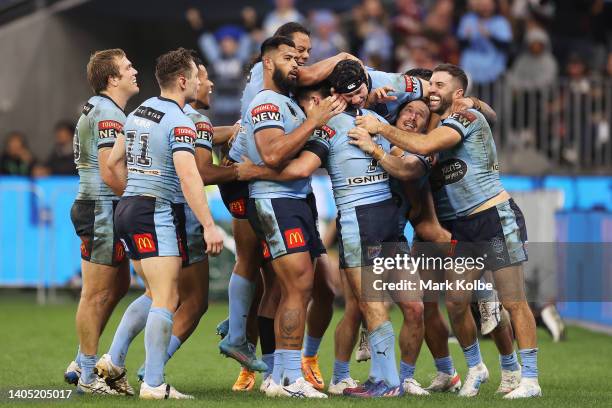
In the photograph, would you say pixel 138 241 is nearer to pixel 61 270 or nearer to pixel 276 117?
pixel 276 117

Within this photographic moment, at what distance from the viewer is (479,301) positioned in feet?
33.5

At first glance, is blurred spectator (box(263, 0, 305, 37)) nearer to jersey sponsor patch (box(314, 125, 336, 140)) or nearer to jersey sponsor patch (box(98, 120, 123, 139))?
jersey sponsor patch (box(98, 120, 123, 139))

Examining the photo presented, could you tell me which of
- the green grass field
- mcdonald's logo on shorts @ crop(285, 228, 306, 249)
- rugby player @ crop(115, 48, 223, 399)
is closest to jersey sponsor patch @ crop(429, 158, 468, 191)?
mcdonald's logo on shorts @ crop(285, 228, 306, 249)

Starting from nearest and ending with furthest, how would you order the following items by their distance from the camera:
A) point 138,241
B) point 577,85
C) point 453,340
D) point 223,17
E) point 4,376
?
point 138,241
point 4,376
point 453,340
point 577,85
point 223,17

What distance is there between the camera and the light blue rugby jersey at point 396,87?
1060 cm

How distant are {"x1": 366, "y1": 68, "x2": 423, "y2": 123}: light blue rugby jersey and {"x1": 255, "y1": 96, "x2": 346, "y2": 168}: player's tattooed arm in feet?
2.68

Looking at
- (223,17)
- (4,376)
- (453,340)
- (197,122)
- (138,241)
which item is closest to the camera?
(138,241)

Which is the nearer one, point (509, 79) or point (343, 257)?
point (343, 257)

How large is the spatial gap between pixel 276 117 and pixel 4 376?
3.60 metres

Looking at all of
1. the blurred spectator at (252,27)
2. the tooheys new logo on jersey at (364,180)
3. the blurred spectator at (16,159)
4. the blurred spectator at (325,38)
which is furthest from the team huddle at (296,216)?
the blurred spectator at (252,27)

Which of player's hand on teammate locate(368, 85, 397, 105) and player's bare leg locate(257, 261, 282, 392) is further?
player's bare leg locate(257, 261, 282, 392)

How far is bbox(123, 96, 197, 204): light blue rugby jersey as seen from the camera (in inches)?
379

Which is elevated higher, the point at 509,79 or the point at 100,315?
the point at 509,79

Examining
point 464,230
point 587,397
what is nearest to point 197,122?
point 464,230
